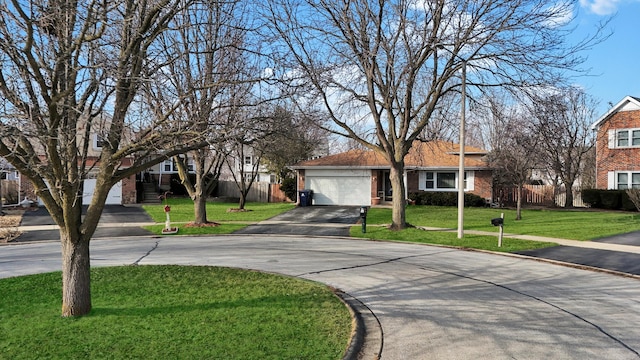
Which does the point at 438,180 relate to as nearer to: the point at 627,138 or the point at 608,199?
the point at 608,199

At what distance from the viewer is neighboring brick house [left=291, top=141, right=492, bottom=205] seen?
3106cm

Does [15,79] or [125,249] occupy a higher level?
[15,79]

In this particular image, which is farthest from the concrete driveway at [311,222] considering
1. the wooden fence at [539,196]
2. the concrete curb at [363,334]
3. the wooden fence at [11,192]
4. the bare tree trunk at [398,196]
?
the wooden fence at [11,192]

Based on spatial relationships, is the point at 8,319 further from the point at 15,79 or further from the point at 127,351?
the point at 15,79

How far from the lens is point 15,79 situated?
6.18 meters

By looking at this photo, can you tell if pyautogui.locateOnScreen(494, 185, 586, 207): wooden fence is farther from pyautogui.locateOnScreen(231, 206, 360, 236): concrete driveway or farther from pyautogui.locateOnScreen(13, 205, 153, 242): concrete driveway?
pyautogui.locateOnScreen(13, 205, 153, 242): concrete driveway

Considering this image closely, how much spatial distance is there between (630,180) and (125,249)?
99.8 ft

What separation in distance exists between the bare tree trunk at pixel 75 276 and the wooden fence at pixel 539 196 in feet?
102

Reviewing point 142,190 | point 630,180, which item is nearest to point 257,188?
point 142,190

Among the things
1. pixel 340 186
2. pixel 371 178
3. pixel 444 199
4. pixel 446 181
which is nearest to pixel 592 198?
pixel 446 181

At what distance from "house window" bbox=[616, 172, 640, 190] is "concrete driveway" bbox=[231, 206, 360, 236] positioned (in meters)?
17.5

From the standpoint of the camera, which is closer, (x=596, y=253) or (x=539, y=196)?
(x=596, y=253)

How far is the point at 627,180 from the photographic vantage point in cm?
2997

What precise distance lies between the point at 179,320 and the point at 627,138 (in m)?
32.6
